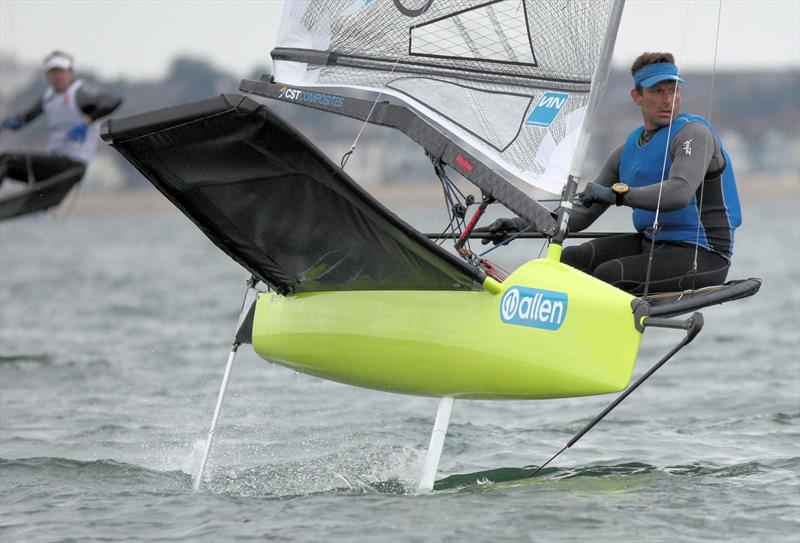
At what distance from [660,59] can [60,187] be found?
5.01 meters

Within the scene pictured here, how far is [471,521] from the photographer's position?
3852 millimetres

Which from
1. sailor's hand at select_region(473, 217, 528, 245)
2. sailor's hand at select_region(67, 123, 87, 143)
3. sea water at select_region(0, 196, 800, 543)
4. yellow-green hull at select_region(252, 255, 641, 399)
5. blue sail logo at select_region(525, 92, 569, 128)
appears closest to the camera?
sea water at select_region(0, 196, 800, 543)

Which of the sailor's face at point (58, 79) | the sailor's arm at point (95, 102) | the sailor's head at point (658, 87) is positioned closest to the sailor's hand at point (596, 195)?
the sailor's head at point (658, 87)

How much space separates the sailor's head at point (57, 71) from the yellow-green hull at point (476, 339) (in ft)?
15.9

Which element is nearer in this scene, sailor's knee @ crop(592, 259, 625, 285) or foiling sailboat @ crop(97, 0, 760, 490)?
foiling sailboat @ crop(97, 0, 760, 490)

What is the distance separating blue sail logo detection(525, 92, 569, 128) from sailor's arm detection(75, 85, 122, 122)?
4.50 metres

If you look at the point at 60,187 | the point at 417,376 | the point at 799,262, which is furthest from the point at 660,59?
the point at 799,262

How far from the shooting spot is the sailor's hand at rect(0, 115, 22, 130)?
8562 mm

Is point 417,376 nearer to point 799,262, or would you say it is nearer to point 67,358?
point 67,358

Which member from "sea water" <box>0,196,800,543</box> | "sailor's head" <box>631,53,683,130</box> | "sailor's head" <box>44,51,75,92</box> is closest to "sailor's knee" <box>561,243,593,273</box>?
"sailor's head" <box>631,53,683,130</box>

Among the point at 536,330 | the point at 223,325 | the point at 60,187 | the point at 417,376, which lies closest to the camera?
the point at 536,330

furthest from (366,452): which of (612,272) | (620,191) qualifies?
(620,191)

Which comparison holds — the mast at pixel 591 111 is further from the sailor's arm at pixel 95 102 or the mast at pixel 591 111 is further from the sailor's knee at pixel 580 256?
the sailor's arm at pixel 95 102

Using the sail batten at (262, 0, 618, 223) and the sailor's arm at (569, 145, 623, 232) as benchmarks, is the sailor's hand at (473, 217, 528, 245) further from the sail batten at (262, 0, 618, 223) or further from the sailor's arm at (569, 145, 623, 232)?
the sail batten at (262, 0, 618, 223)
